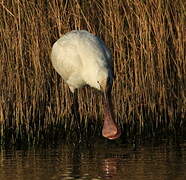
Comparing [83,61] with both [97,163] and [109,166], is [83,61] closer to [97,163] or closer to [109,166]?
[97,163]

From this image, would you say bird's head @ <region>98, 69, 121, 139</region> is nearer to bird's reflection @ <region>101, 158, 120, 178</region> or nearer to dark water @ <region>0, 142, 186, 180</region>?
dark water @ <region>0, 142, 186, 180</region>

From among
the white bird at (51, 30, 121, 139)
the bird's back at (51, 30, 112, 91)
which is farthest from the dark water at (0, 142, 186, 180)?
the bird's back at (51, 30, 112, 91)

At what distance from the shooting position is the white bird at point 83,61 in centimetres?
959

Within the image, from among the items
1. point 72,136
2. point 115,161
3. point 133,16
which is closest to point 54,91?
point 72,136

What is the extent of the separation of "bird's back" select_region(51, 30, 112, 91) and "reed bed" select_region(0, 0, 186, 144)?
0.22 metres

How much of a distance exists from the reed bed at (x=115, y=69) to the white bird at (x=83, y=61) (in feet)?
0.76

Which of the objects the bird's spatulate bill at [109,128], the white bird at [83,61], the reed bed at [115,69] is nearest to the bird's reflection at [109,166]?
the bird's spatulate bill at [109,128]

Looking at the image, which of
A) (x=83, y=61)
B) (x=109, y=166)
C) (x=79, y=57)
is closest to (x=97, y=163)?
(x=109, y=166)

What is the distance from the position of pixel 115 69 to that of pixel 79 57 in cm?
52

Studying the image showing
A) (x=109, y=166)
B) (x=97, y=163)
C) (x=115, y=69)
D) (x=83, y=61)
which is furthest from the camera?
(x=115, y=69)

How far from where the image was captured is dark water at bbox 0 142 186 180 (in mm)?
7293

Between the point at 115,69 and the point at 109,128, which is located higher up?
the point at 115,69

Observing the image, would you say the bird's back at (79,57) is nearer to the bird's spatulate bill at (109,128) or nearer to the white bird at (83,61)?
the white bird at (83,61)

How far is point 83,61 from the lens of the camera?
10.0 m
